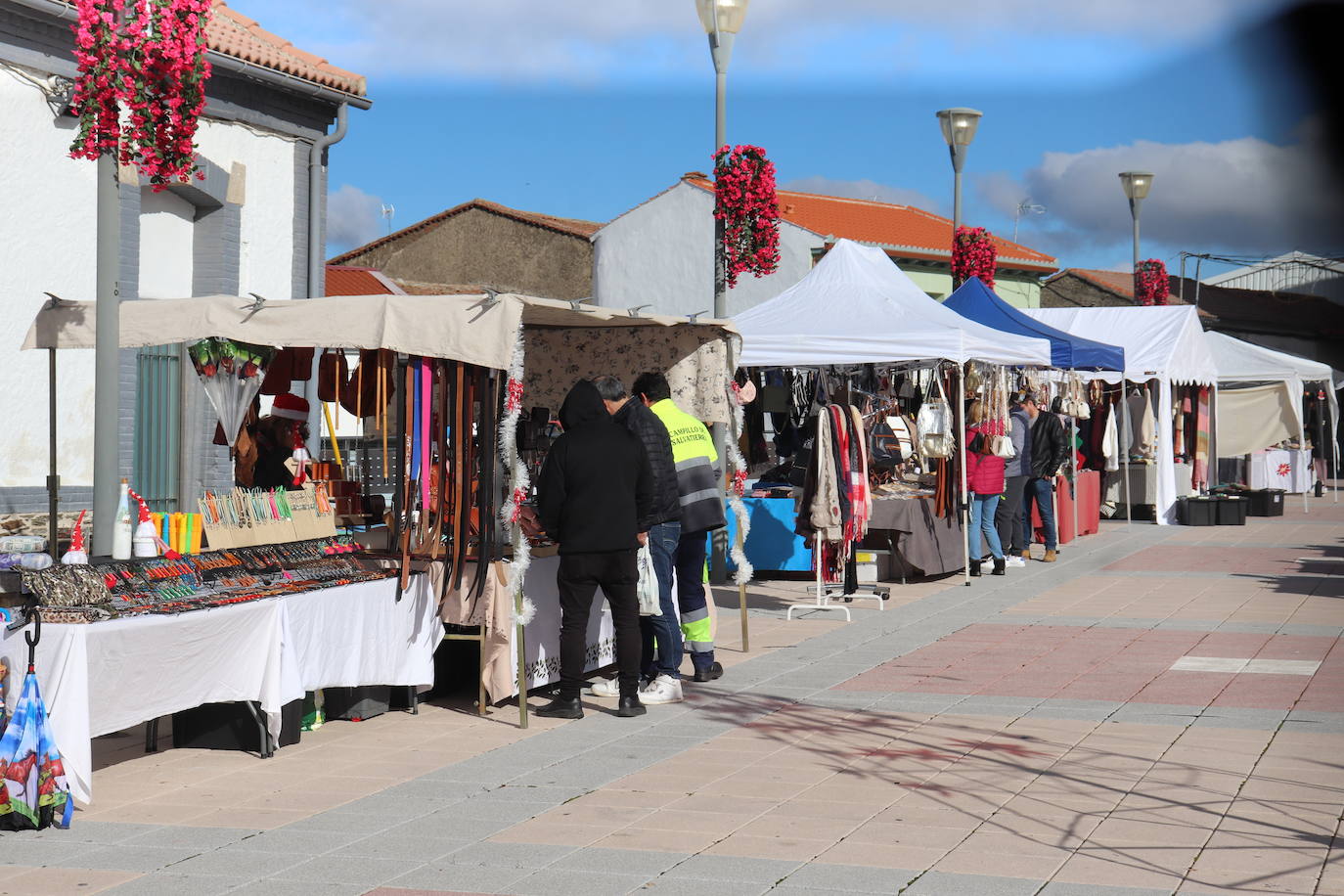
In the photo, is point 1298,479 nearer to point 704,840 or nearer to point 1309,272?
point 704,840

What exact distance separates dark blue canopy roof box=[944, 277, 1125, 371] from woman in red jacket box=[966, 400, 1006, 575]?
2022 mm

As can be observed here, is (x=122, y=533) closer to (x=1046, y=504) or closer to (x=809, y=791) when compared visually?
(x=809, y=791)

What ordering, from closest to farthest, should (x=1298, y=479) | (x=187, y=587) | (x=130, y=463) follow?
(x=187, y=587)
(x=130, y=463)
(x=1298, y=479)

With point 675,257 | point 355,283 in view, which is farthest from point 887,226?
point 355,283

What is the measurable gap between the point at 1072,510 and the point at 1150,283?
11.6m

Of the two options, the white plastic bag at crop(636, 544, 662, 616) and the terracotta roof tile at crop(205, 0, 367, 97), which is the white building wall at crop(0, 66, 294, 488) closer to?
the terracotta roof tile at crop(205, 0, 367, 97)

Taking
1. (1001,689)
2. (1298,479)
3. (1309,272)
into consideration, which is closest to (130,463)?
(1001,689)

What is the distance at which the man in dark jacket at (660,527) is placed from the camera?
28.0 ft

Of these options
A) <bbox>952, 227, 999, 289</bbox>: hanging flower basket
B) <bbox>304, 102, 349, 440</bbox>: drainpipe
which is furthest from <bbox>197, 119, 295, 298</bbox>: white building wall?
<bbox>952, 227, 999, 289</bbox>: hanging flower basket

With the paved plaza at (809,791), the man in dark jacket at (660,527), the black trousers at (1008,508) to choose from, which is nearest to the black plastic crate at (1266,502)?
the black trousers at (1008,508)

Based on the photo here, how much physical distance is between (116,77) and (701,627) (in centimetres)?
447

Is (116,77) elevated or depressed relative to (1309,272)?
elevated

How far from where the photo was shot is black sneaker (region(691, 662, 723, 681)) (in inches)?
369

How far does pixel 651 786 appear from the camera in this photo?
6562 millimetres
